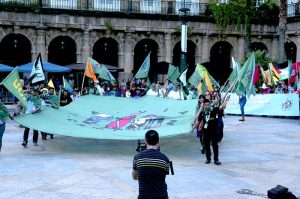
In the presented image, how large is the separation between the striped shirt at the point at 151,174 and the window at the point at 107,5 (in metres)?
26.6

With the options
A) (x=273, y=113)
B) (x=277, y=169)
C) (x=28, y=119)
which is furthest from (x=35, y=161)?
(x=273, y=113)

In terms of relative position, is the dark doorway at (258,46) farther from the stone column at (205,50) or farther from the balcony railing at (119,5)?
the balcony railing at (119,5)

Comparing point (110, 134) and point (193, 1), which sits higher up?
point (193, 1)

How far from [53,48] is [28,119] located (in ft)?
64.9

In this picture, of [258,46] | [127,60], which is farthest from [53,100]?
[258,46]

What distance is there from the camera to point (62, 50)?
105ft

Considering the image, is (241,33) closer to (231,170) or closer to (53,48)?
(53,48)

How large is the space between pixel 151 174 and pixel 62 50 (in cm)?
2776

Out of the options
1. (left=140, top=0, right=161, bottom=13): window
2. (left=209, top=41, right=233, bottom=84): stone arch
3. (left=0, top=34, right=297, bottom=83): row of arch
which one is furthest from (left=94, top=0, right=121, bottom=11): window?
(left=209, top=41, right=233, bottom=84): stone arch

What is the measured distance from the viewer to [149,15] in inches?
1230

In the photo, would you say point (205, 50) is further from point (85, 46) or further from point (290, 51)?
point (85, 46)

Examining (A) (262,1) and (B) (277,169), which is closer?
(B) (277,169)

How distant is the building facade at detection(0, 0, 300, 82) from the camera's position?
95.9ft

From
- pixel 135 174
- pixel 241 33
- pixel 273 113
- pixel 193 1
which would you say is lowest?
pixel 273 113
